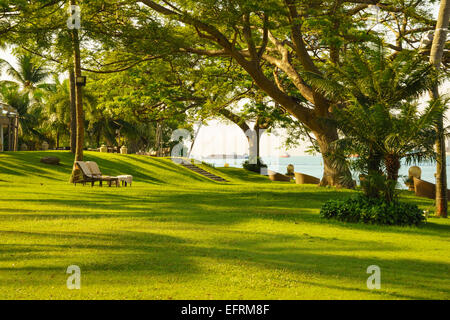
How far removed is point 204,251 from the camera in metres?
7.71

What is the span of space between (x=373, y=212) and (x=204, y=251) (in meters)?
6.11

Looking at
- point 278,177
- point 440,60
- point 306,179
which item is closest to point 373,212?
point 440,60

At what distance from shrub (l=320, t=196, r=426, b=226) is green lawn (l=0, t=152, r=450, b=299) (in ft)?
1.54

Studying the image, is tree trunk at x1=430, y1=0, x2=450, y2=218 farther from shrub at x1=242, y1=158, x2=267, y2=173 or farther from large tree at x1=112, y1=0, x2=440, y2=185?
shrub at x1=242, y1=158, x2=267, y2=173

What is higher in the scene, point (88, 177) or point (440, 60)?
Answer: point (440, 60)

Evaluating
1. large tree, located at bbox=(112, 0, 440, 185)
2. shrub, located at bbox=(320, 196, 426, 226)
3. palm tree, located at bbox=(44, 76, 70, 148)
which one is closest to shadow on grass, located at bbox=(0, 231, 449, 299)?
shrub, located at bbox=(320, 196, 426, 226)

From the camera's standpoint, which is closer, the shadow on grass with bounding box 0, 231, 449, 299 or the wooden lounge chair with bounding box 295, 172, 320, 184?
the shadow on grass with bounding box 0, 231, 449, 299

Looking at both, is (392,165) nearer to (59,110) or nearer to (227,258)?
(227,258)

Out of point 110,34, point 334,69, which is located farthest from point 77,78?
point 334,69

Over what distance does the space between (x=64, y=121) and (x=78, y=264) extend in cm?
4758

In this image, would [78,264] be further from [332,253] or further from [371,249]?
[371,249]

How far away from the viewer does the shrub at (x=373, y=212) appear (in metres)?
12.0

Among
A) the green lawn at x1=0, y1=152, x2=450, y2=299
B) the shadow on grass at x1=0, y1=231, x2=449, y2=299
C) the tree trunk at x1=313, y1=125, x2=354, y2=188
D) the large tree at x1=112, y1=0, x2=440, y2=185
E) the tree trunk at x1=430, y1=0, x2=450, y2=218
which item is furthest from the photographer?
the tree trunk at x1=313, y1=125, x2=354, y2=188

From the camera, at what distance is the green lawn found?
5.46 m
